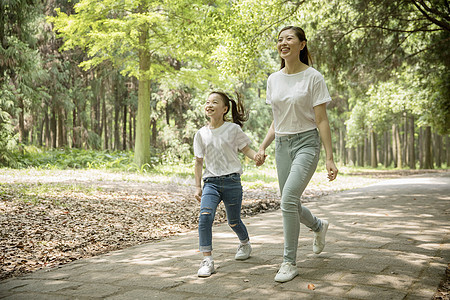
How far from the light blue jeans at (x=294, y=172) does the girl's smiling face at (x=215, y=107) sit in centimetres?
70

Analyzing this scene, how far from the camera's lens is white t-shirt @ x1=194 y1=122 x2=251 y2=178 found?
3.97m

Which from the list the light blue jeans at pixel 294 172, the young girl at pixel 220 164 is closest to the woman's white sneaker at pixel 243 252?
the young girl at pixel 220 164

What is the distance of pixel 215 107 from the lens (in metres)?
4.07

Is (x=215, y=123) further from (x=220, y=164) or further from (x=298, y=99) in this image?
(x=298, y=99)

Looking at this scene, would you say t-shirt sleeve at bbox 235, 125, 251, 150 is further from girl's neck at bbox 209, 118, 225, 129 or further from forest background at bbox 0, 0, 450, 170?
forest background at bbox 0, 0, 450, 170

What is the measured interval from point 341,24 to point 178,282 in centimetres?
1056

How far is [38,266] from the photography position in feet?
14.4

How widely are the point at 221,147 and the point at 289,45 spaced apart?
3.77 feet

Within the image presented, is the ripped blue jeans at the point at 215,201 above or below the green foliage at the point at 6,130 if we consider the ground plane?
below

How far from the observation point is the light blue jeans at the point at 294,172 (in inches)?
138

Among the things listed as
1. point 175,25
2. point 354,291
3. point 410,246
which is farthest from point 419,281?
point 175,25

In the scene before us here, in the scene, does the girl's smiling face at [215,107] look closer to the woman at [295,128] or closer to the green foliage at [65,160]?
the woman at [295,128]

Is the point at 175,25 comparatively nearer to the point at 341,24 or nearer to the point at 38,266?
the point at 341,24

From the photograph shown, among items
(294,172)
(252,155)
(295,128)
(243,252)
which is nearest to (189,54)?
(252,155)
